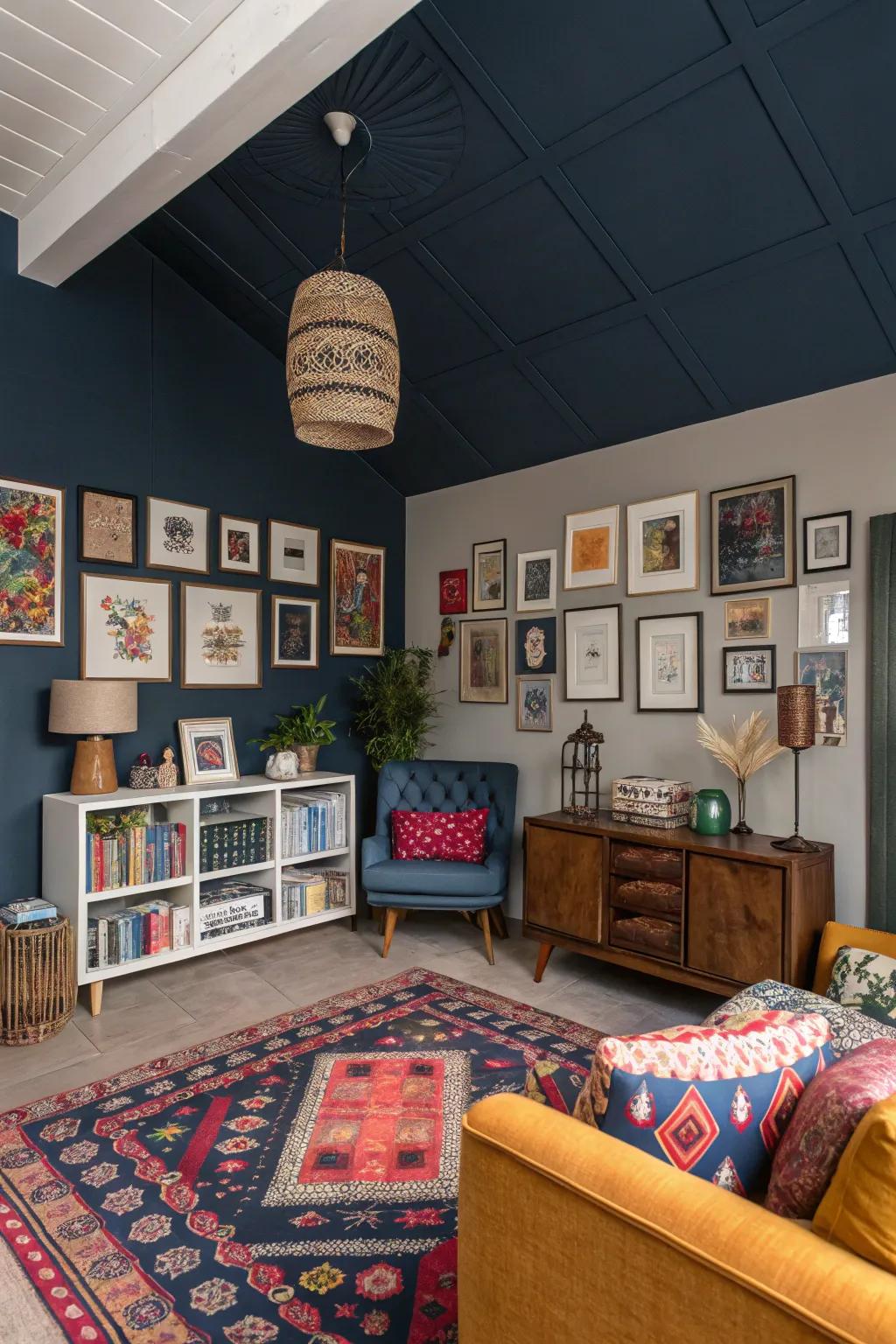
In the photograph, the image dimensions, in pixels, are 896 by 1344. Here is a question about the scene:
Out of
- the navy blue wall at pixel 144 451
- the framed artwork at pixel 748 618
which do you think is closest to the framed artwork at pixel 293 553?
the navy blue wall at pixel 144 451

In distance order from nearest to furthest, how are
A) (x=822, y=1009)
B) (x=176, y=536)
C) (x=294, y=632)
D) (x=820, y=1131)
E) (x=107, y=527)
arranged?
1. (x=820, y=1131)
2. (x=822, y=1009)
3. (x=107, y=527)
4. (x=176, y=536)
5. (x=294, y=632)

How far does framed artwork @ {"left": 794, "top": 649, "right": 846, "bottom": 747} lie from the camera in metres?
3.32

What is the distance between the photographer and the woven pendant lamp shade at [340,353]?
2299 mm

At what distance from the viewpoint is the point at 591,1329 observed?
1.19 meters

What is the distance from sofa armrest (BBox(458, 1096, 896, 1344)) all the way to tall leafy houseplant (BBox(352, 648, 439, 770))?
11.3 ft

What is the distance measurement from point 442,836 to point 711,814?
1478 mm

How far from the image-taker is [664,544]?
3.96 meters

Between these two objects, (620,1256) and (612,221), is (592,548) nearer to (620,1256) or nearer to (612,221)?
(612,221)

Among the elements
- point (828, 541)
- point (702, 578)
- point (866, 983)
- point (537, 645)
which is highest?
point (828, 541)

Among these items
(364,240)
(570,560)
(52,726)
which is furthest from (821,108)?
(52,726)

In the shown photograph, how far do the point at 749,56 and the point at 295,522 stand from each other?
123 inches

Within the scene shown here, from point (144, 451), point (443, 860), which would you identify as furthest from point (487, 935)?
point (144, 451)

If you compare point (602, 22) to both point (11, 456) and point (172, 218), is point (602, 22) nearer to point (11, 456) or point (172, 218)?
point (172, 218)

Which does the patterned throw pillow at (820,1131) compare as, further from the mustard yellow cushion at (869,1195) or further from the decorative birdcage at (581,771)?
the decorative birdcage at (581,771)
